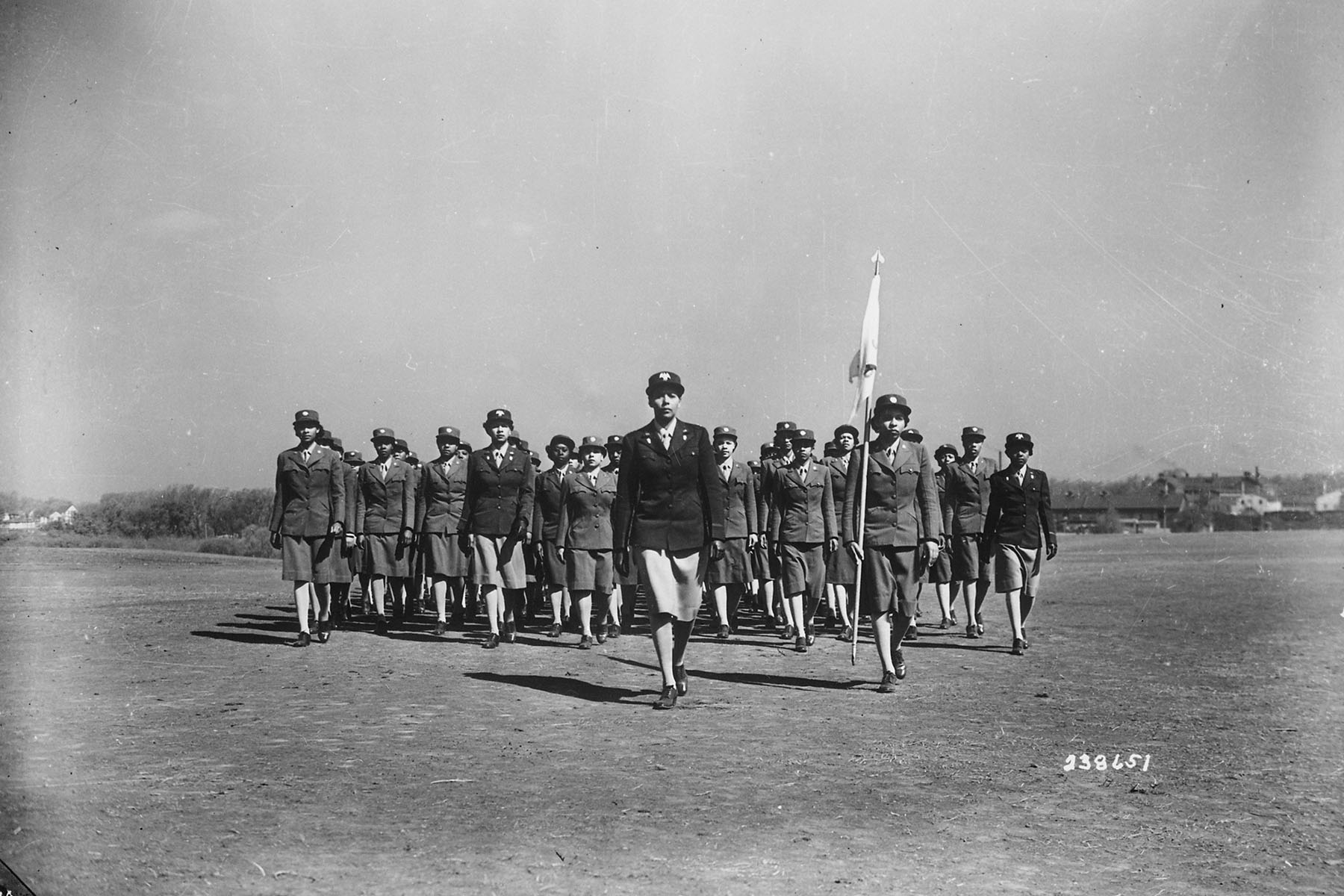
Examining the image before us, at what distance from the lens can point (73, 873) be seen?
405cm

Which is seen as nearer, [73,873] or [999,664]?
[73,873]

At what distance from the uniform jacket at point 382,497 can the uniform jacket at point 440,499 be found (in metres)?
1.09

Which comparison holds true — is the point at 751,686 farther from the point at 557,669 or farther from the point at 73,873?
the point at 73,873

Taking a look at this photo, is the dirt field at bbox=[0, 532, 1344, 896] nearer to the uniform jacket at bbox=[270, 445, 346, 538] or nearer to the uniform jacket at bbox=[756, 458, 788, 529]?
the uniform jacket at bbox=[270, 445, 346, 538]

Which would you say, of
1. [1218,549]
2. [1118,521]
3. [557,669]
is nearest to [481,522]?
[557,669]

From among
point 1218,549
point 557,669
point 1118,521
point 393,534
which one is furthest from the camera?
point 1118,521

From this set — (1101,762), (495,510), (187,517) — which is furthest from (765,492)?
(187,517)

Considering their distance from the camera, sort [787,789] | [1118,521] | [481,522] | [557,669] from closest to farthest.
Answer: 1. [787,789]
2. [557,669]
3. [481,522]
4. [1118,521]

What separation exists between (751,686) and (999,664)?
2.72m

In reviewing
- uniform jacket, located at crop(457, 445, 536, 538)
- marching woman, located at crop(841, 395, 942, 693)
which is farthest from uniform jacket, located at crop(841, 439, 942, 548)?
uniform jacket, located at crop(457, 445, 536, 538)

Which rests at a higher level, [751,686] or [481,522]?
[481,522]

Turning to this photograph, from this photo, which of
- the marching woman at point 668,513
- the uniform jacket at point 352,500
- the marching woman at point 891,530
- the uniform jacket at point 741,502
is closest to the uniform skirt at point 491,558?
the uniform jacket at point 352,500

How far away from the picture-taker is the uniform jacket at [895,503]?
8469 millimetres

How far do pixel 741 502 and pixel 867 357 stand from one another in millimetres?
3819
